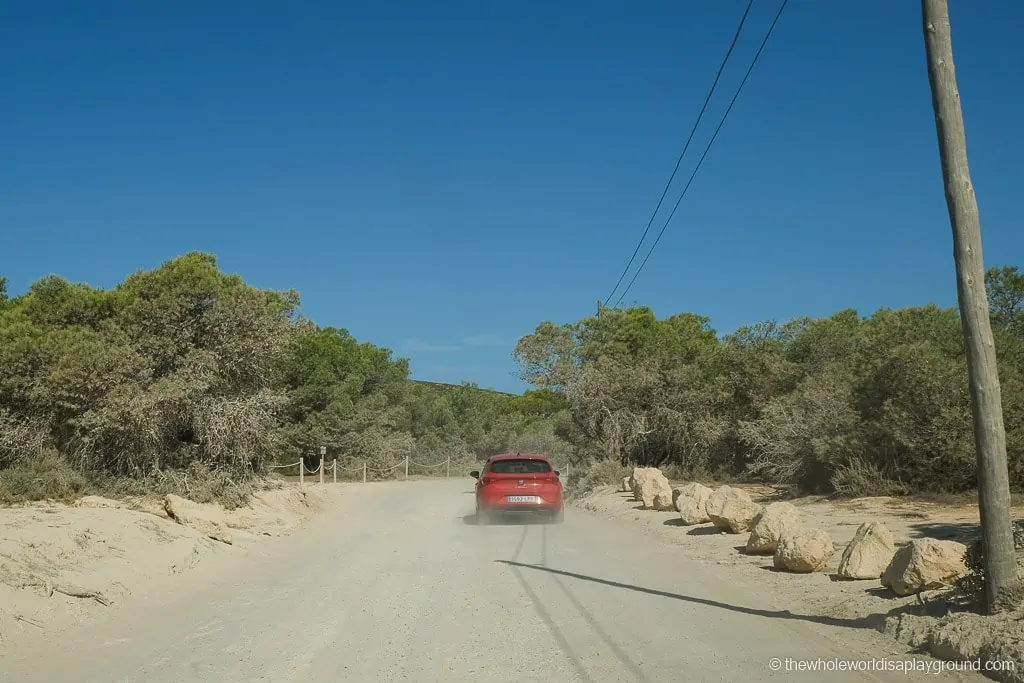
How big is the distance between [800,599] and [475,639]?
3.94m

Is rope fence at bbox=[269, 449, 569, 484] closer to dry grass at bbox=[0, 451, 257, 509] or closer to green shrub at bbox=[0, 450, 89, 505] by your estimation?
dry grass at bbox=[0, 451, 257, 509]

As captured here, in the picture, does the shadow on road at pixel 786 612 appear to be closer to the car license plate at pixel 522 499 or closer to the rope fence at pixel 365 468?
the car license plate at pixel 522 499

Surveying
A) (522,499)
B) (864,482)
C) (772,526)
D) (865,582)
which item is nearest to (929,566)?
(865,582)

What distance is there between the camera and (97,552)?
10805 millimetres

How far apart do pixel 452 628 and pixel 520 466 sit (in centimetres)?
1107

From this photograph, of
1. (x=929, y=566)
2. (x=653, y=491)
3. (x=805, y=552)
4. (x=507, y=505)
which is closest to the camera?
(x=929, y=566)

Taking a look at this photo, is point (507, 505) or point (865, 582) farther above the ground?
point (507, 505)

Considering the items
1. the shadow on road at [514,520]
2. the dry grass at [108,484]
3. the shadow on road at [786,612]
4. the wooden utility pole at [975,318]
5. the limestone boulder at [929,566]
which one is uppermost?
the wooden utility pole at [975,318]

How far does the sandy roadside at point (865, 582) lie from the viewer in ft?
20.6

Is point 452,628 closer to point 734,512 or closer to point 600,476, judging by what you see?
point 734,512

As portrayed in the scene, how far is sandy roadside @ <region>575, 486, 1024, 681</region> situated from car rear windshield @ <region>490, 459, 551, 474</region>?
8.04 ft

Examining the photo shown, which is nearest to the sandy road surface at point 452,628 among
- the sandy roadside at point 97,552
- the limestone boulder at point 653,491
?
the sandy roadside at point 97,552

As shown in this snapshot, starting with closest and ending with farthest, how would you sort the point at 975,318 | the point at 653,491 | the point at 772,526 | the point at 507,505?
the point at 975,318 → the point at 772,526 → the point at 507,505 → the point at 653,491

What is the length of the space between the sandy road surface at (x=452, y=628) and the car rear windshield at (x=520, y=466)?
5.53 m
